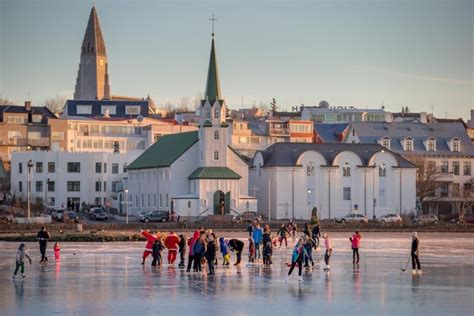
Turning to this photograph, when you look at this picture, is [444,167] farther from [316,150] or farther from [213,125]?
[213,125]

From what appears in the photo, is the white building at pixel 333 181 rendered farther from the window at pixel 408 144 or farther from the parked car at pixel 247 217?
the window at pixel 408 144

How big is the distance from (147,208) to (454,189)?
4000cm

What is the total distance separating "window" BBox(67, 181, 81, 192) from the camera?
151 metres

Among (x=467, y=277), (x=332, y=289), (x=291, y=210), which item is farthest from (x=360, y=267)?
(x=291, y=210)

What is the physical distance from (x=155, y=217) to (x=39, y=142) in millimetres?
60565

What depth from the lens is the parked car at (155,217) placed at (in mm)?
119812

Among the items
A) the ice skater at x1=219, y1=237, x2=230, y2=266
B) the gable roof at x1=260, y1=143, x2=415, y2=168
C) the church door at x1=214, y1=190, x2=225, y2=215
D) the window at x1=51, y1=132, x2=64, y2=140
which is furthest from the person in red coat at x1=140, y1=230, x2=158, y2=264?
the window at x1=51, y1=132, x2=64, y2=140

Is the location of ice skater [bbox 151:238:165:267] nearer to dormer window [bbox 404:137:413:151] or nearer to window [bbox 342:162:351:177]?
window [bbox 342:162:351:177]

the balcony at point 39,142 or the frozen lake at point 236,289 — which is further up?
the balcony at point 39,142

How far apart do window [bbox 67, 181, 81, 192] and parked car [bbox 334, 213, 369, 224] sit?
39937 millimetres

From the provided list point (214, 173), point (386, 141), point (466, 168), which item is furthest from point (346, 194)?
point (466, 168)

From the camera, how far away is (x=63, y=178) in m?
150

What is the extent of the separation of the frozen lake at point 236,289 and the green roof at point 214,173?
67824 mm

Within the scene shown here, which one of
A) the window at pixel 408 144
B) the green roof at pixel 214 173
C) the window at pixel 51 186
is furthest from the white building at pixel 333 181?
the window at pixel 51 186
